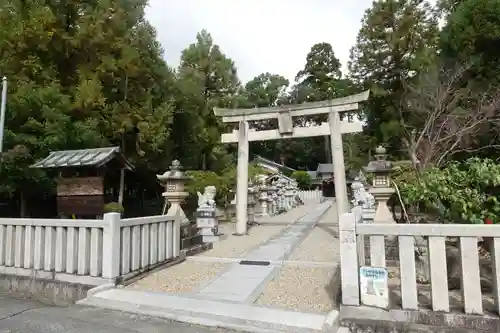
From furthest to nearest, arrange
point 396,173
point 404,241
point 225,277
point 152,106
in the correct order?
point 152,106
point 396,173
point 225,277
point 404,241

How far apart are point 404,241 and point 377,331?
0.91m

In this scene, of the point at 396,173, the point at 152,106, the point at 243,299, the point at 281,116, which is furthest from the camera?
the point at 152,106

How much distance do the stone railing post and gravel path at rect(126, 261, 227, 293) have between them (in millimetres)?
342

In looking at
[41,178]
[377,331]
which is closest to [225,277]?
[377,331]

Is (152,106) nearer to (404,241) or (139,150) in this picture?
(139,150)

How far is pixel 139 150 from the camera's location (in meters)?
15.5

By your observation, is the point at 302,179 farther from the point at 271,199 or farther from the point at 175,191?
the point at 175,191

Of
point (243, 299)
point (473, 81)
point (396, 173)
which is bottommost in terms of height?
point (243, 299)

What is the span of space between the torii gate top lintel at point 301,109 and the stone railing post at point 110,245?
692cm

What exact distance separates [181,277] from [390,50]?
73.9 feet

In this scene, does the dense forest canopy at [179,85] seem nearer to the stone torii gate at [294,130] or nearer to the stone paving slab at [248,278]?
the stone torii gate at [294,130]

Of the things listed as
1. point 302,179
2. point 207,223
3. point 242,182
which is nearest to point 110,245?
point 207,223

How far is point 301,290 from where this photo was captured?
4.93 metres

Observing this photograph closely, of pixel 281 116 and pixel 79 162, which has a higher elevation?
pixel 281 116
